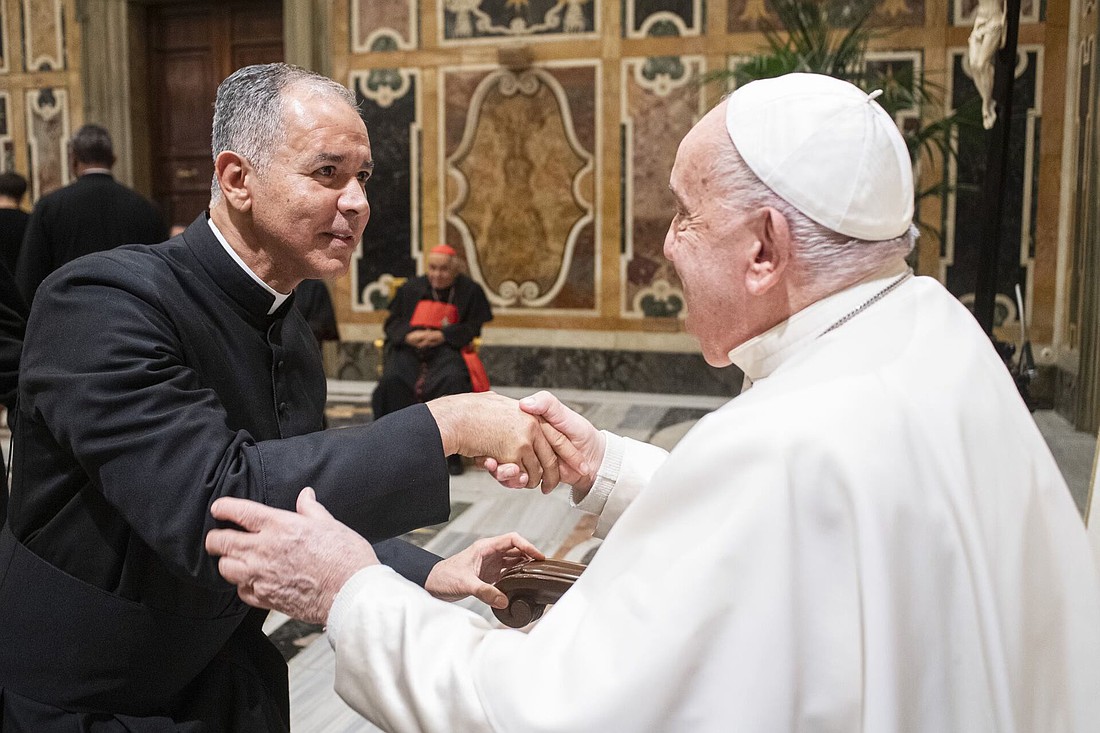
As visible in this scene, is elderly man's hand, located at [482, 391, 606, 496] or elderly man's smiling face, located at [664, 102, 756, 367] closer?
elderly man's smiling face, located at [664, 102, 756, 367]

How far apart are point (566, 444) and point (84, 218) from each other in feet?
16.0

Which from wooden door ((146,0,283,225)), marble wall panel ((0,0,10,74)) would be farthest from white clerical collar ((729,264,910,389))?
marble wall panel ((0,0,10,74))

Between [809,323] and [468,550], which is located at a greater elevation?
[809,323]

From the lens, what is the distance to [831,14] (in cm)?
877

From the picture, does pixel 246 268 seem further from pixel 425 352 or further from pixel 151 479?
pixel 425 352

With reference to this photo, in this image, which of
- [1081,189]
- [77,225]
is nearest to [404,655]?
[77,225]

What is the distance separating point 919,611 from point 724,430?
321 millimetres

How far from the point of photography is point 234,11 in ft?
34.9

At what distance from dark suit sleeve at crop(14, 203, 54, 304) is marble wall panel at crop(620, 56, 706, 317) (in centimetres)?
479

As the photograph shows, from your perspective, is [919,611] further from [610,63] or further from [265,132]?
[610,63]

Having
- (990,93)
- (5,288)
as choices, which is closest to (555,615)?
(5,288)

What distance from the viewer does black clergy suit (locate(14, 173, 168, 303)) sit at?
6043 mm

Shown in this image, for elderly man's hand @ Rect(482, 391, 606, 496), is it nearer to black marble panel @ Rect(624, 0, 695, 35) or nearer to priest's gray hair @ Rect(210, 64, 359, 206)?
priest's gray hair @ Rect(210, 64, 359, 206)

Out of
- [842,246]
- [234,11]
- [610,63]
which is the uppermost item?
[234,11]
